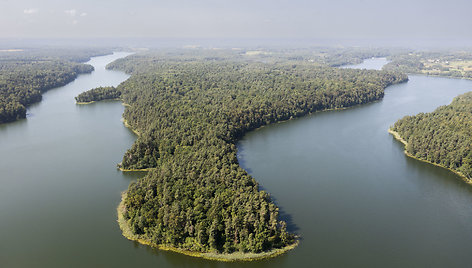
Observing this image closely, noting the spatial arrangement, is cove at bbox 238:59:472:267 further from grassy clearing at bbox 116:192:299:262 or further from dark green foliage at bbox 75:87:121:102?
dark green foliage at bbox 75:87:121:102

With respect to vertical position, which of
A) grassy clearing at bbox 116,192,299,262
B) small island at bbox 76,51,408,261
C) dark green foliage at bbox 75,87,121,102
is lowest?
grassy clearing at bbox 116,192,299,262

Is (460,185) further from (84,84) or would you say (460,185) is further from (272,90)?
(84,84)

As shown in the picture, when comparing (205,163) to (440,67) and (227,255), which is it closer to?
(227,255)

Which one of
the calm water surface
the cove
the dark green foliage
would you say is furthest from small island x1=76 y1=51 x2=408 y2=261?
the cove

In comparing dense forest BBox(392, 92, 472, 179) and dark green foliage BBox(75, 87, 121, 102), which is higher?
dark green foliage BBox(75, 87, 121, 102)

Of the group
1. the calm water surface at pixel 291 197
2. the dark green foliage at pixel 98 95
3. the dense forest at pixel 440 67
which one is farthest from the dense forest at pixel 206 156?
the dense forest at pixel 440 67

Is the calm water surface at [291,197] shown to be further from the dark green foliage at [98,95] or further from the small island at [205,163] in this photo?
the dark green foliage at [98,95]
